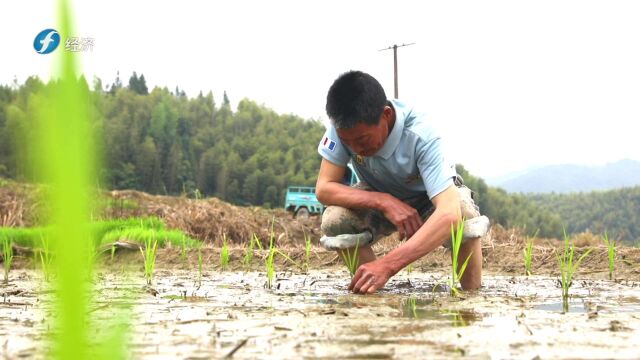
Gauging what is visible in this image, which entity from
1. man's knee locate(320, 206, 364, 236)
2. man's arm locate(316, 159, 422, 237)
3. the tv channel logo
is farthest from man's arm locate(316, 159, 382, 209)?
the tv channel logo

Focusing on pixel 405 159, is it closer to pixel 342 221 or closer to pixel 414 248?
pixel 414 248

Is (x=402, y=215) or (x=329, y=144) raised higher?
(x=329, y=144)

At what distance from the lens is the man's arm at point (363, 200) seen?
3.33 m

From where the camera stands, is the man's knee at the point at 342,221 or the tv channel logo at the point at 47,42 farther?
the man's knee at the point at 342,221

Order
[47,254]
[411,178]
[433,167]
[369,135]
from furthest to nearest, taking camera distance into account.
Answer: [411,178] < [433,167] < [369,135] < [47,254]

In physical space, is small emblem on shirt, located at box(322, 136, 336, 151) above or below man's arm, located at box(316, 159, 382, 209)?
above

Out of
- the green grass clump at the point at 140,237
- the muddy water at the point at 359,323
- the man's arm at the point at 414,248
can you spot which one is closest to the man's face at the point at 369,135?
the man's arm at the point at 414,248

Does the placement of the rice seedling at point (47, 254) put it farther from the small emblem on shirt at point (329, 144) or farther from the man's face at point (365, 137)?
the small emblem on shirt at point (329, 144)

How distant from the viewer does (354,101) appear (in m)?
2.97

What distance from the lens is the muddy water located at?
165 centimetres

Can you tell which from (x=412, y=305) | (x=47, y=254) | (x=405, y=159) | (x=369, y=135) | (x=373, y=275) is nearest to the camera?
(x=47, y=254)

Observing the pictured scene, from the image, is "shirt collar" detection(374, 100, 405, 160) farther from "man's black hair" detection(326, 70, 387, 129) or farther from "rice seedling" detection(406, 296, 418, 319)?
"rice seedling" detection(406, 296, 418, 319)

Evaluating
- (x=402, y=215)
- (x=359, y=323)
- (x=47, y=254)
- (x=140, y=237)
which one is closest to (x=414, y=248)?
(x=402, y=215)

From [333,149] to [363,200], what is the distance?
31 cm
